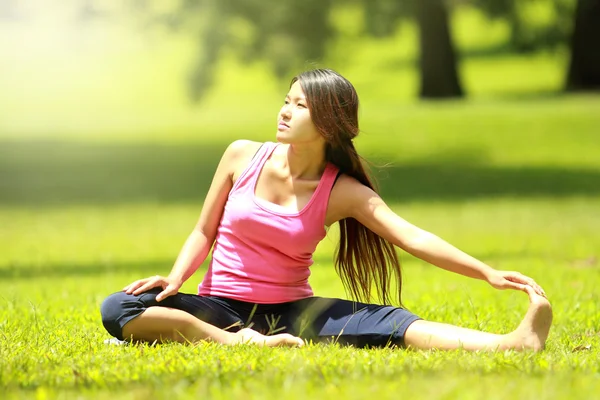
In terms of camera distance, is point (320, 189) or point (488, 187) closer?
point (320, 189)

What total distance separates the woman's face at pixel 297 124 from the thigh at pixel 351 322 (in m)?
0.79

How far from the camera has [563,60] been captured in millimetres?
46531

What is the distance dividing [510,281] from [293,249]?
1.02 m

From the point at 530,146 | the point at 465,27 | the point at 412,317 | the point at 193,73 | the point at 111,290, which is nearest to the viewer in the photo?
the point at 412,317

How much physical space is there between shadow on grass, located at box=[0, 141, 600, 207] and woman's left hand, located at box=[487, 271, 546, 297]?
1193 centimetres

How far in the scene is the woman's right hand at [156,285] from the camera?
5031 millimetres

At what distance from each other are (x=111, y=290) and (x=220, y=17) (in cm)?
2273

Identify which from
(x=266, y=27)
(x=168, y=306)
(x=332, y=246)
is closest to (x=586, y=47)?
(x=266, y=27)

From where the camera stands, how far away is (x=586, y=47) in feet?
93.8

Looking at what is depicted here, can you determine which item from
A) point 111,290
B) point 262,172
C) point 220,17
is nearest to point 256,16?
point 220,17

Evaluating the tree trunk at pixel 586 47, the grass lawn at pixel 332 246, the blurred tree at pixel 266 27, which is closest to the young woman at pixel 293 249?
the grass lawn at pixel 332 246

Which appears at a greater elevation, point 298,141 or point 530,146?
point 298,141

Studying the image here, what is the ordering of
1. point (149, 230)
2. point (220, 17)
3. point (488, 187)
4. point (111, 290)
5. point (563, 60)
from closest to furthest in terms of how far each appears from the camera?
point (111, 290), point (149, 230), point (488, 187), point (220, 17), point (563, 60)

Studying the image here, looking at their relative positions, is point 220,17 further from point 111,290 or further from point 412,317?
point 412,317
